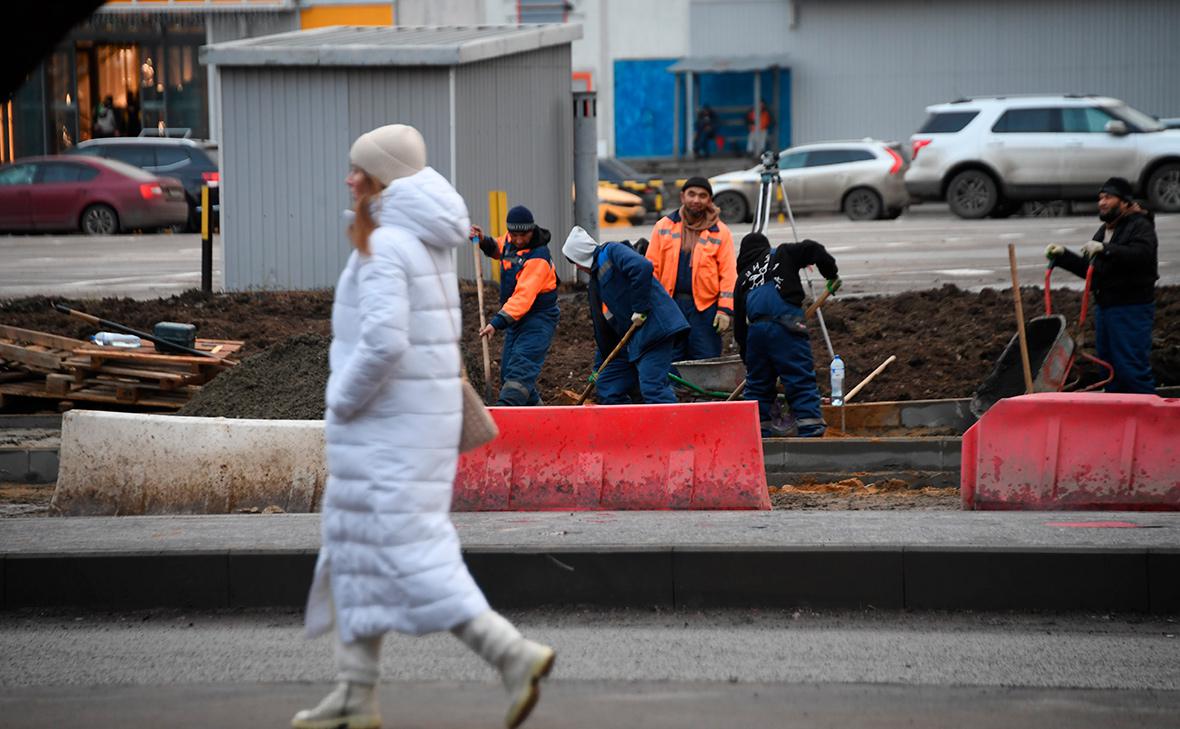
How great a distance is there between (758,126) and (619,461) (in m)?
33.2

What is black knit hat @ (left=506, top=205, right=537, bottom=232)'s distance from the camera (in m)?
10.4

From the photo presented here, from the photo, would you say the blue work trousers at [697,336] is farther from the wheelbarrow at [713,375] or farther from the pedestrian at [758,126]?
the pedestrian at [758,126]

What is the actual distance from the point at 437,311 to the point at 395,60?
12.0 meters

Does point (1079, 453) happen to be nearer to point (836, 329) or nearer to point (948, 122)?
point (836, 329)

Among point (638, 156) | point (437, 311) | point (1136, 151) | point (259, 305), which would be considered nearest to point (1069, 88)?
point (638, 156)

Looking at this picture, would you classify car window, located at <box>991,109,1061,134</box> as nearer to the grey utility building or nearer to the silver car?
the silver car

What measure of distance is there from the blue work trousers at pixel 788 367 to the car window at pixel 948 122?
16.7 meters

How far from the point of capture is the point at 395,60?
16.3m

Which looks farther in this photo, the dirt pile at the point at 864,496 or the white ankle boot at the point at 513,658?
the dirt pile at the point at 864,496

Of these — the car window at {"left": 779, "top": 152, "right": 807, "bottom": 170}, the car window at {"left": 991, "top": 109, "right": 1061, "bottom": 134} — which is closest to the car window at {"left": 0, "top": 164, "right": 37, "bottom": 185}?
the car window at {"left": 779, "top": 152, "right": 807, "bottom": 170}

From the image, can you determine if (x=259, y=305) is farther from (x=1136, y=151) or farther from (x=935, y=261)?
(x=1136, y=151)

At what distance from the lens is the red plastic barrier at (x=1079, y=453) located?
798cm

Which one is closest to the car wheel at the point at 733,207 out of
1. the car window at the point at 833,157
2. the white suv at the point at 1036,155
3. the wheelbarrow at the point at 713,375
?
the car window at the point at 833,157

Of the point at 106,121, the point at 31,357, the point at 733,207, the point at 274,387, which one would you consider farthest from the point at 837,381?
the point at 106,121
